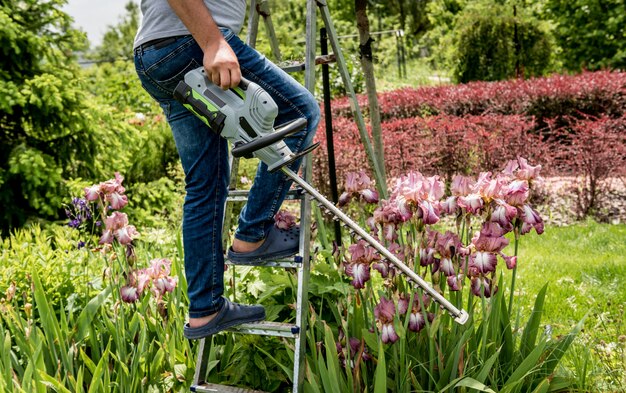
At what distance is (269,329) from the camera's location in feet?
7.55

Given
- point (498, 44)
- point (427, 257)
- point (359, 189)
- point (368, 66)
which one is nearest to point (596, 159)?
point (368, 66)

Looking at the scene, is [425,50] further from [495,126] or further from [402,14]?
[495,126]

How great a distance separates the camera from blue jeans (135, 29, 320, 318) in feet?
7.11

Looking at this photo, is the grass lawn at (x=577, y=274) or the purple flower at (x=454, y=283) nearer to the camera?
the purple flower at (x=454, y=283)

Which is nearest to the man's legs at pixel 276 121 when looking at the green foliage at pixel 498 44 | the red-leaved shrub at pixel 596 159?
the red-leaved shrub at pixel 596 159

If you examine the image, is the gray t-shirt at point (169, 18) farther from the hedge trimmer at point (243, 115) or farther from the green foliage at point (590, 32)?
the green foliage at point (590, 32)

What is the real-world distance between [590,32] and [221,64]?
11579 millimetres

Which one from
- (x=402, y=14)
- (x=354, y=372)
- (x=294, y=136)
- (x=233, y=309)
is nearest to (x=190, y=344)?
(x=233, y=309)

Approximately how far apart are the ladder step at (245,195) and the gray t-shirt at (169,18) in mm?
603

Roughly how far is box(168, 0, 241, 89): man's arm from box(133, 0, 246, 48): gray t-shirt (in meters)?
0.12

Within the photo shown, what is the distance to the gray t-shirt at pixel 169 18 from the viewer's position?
2.08 m

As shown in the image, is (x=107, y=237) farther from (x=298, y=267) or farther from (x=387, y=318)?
(x=387, y=318)

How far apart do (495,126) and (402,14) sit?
18.1 metres

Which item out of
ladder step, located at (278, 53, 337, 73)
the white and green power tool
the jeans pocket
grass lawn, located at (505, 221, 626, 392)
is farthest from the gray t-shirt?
grass lawn, located at (505, 221, 626, 392)
